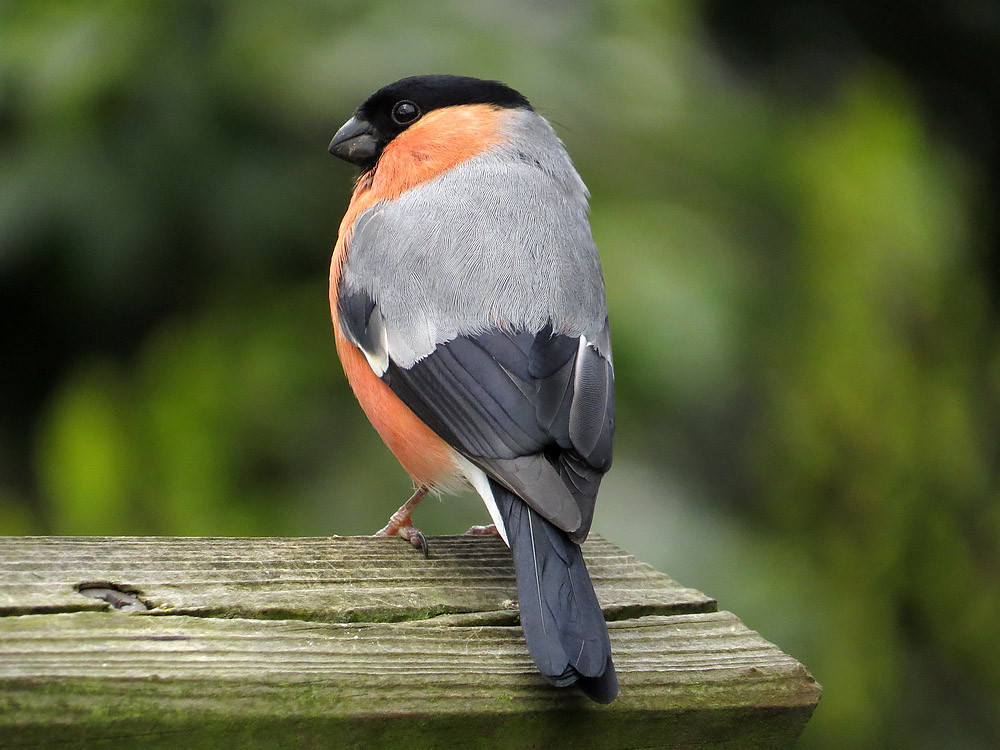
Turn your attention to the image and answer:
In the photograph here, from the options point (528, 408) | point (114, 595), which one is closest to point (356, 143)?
point (528, 408)

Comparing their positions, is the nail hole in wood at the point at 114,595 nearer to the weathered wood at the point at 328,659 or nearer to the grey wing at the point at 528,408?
the weathered wood at the point at 328,659

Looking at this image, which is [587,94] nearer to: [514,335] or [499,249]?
[499,249]

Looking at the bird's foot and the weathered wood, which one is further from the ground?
the weathered wood

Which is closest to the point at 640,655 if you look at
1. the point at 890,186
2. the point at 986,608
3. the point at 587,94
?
the point at 587,94

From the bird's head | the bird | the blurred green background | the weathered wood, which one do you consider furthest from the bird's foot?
the bird's head

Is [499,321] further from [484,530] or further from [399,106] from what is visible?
[399,106]

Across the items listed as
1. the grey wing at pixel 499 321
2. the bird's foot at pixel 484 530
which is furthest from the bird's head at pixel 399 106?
the bird's foot at pixel 484 530

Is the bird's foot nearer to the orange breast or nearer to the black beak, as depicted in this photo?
the orange breast
